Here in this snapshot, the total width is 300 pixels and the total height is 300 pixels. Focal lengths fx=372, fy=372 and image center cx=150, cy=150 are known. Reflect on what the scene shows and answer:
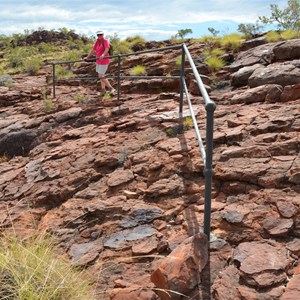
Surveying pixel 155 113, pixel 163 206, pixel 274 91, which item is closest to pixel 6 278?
pixel 163 206

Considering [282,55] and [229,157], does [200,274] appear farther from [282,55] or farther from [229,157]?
[282,55]

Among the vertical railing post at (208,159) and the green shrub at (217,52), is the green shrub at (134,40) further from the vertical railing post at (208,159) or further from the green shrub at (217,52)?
the vertical railing post at (208,159)

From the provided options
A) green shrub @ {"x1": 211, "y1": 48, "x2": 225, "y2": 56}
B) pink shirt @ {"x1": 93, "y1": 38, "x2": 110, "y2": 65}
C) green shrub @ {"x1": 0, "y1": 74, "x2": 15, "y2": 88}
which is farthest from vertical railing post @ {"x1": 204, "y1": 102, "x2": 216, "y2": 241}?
green shrub @ {"x1": 0, "y1": 74, "x2": 15, "y2": 88}

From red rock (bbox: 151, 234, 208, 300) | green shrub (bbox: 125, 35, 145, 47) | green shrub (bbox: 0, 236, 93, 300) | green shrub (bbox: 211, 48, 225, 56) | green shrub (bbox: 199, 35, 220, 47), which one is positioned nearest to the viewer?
green shrub (bbox: 0, 236, 93, 300)

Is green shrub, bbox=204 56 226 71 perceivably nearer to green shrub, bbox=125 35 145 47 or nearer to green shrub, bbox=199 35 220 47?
green shrub, bbox=199 35 220 47

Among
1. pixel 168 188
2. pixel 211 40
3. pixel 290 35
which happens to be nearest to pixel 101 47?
pixel 290 35

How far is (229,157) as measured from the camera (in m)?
Result: 4.70

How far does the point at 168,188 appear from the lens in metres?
4.53

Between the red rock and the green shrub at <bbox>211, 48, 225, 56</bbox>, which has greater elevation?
the green shrub at <bbox>211, 48, 225, 56</bbox>

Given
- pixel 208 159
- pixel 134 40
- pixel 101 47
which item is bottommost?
pixel 208 159

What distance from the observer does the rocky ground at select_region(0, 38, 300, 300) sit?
297 centimetres

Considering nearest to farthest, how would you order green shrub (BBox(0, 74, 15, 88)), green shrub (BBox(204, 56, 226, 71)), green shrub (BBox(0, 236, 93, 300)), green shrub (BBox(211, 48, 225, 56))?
1. green shrub (BBox(0, 236, 93, 300))
2. green shrub (BBox(204, 56, 226, 71))
3. green shrub (BBox(211, 48, 225, 56))
4. green shrub (BBox(0, 74, 15, 88))

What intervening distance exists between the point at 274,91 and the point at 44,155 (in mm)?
4365

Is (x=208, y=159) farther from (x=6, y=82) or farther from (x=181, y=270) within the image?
(x=6, y=82)
